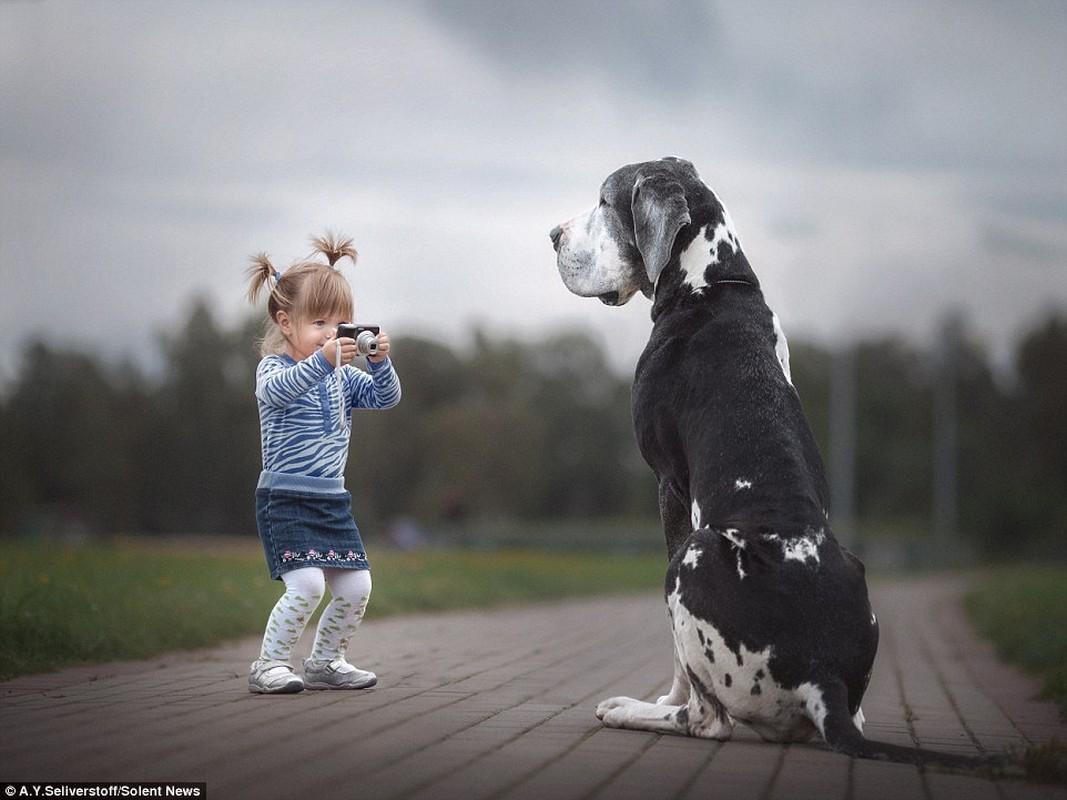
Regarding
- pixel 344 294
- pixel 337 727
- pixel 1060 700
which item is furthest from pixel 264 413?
pixel 1060 700

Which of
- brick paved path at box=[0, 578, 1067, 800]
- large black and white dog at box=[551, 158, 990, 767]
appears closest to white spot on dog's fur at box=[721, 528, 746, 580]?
large black and white dog at box=[551, 158, 990, 767]

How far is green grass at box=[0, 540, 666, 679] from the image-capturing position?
23.5 feet

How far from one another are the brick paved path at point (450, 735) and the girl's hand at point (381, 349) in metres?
1.52

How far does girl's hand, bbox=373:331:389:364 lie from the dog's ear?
4.16ft

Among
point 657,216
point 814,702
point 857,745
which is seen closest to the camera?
point 857,745

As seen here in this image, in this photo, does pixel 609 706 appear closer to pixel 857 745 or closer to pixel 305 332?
pixel 857 745

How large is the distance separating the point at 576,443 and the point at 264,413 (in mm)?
61956

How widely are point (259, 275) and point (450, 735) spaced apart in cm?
249

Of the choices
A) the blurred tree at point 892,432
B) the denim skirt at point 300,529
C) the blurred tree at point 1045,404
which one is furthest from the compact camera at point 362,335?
the blurred tree at point 892,432

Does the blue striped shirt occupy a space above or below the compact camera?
below

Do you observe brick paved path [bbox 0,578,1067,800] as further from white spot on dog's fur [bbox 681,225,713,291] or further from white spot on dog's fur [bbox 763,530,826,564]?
white spot on dog's fur [bbox 681,225,713,291]

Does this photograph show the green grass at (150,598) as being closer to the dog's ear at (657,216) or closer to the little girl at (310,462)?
the little girl at (310,462)

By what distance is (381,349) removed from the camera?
6.07 m

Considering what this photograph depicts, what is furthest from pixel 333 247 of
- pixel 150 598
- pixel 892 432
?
pixel 892 432
